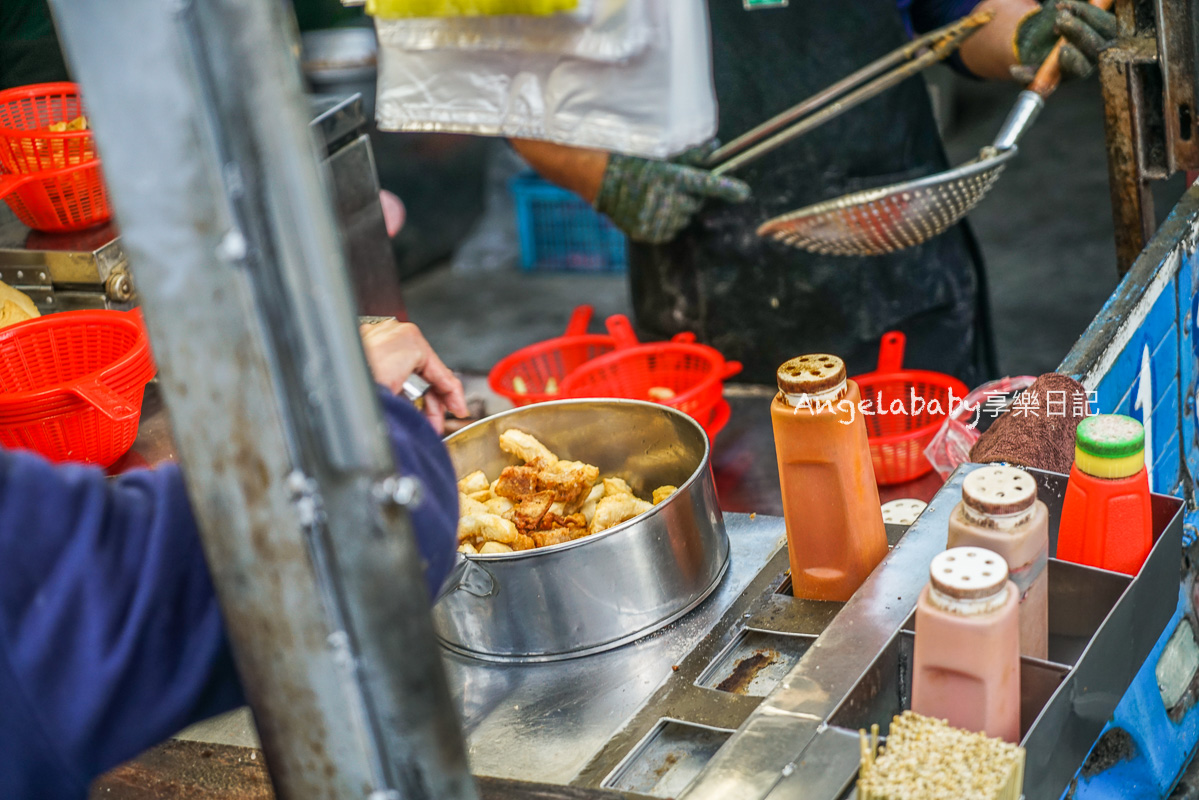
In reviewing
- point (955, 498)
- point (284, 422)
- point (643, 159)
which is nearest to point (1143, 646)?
point (955, 498)

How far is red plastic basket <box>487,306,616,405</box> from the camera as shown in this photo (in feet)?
7.49

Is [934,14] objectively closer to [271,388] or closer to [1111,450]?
[1111,450]

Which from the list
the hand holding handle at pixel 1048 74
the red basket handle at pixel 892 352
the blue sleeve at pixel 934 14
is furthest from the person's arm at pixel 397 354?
the blue sleeve at pixel 934 14

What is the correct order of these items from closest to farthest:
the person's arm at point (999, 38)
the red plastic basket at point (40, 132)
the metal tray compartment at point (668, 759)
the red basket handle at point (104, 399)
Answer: the metal tray compartment at point (668, 759) < the red basket handle at point (104, 399) < the red plastic basket at point (40, 132) < the person's arm at point (999, 38)

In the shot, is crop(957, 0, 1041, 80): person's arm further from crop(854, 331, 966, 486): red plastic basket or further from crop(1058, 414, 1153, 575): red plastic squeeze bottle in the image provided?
crop(1058, 414, 1153, 575): red plastic squeeze bottle

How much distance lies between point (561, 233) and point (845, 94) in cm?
322

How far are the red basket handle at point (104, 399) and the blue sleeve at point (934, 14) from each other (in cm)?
208

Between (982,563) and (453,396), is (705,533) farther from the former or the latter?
(982,563)

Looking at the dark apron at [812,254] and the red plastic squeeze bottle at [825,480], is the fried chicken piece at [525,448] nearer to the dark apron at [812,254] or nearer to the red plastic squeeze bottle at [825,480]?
the red plastic squeeze bottle at [825,480]

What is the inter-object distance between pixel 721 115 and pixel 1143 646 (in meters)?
1.91

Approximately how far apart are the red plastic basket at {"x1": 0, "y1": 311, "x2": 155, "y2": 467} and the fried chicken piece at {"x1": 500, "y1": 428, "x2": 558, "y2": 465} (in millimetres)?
540

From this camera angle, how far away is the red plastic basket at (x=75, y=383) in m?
1.48

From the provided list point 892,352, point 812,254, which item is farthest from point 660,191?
point 892,352

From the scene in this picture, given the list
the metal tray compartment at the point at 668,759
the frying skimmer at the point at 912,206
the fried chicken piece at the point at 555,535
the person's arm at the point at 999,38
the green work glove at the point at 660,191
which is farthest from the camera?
the green work glove at the point at 660,191
